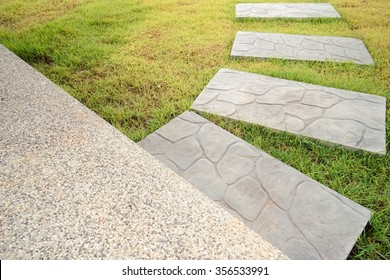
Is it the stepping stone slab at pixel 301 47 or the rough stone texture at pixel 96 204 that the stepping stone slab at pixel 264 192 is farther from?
the stepping stone slab at pixel 301 47

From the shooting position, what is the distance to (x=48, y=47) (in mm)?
3967

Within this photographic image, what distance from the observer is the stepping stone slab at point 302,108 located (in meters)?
2.29

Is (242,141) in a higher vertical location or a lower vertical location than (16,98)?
lower

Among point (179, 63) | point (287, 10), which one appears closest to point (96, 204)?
point (179, 63)

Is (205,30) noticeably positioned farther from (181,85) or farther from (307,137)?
(307,137)

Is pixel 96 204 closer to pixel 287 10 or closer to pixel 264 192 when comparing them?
pixel 264 192

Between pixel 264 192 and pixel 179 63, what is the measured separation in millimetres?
2288

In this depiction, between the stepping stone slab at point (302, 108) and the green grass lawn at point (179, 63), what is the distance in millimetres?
108

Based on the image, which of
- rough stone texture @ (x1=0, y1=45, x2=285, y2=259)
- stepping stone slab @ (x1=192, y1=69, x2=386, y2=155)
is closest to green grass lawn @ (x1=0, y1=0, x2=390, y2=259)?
stepping stone slab @ (x1=192, y1=69, x2=386, y2=155)

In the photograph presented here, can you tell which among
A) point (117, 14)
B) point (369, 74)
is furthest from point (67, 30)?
point (369, 74)

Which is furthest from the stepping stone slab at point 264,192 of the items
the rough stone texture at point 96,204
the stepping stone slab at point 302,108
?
the rough stone texture at point 96,204

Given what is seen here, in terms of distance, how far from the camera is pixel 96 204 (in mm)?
1284

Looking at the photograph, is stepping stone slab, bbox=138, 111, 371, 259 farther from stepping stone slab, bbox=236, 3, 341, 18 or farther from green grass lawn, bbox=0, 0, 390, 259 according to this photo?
stepping stone slab, bbox=236, 3, 341, 18

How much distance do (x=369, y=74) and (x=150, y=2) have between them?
4.48m
